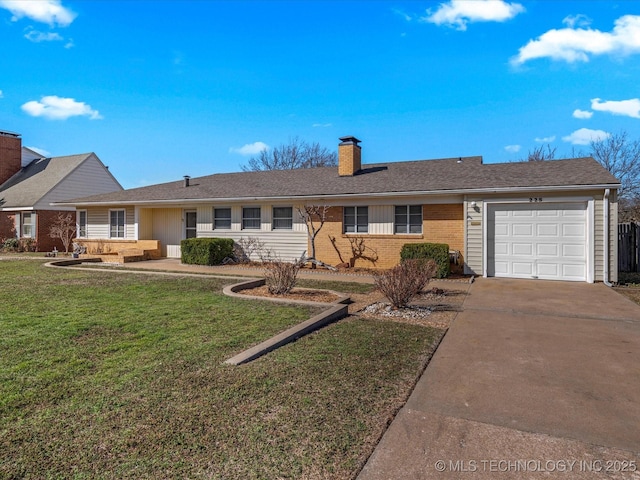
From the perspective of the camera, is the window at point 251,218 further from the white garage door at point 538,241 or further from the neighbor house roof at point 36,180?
the neighbor house roof at point 36,180

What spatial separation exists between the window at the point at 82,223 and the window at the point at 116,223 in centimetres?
215

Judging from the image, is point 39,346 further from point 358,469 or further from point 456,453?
point 456,453

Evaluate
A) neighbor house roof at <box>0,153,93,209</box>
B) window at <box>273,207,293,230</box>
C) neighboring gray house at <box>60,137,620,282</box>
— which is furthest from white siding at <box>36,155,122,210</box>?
window at <box>273,207,293,230</box>

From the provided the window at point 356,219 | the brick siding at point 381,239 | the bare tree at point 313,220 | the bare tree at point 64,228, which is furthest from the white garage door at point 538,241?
the bare tree at point 64,228

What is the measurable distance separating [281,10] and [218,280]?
821 cm

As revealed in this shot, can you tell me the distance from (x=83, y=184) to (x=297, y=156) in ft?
74.9

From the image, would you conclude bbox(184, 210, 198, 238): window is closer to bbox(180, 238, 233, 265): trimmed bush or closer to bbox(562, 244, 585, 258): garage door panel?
bbox(180, 238, 233, 265): trimmed bush

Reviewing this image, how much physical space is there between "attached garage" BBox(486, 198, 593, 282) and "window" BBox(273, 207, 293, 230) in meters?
7.21

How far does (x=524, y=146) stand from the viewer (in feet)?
111

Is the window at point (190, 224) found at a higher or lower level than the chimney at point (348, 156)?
lower

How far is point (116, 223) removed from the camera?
1911 centimetres

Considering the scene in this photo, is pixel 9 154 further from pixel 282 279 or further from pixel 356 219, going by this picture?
pixel 282 279

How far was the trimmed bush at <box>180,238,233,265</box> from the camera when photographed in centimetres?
1498

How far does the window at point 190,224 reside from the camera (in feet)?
57.3
